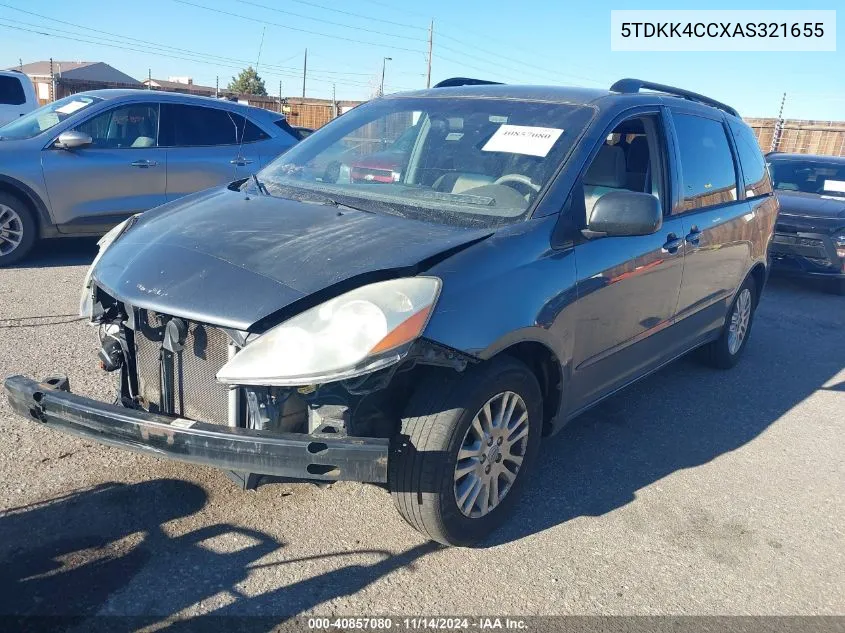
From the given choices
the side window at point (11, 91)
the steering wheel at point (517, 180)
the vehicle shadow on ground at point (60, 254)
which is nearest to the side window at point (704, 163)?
the steering wheel at point (517, 180)

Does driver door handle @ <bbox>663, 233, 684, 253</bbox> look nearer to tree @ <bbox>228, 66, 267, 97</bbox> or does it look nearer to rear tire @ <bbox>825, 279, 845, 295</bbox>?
rear tire @ <bbox>825, 279, 845, 295</bbox>

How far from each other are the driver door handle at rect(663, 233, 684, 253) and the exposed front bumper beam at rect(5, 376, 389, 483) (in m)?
2.21

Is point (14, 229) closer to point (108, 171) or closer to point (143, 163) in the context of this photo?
point (108, 171)

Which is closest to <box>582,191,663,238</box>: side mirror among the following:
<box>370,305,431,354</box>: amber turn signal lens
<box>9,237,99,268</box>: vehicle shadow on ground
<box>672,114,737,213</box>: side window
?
<box>672,114,737,213</box>: side window

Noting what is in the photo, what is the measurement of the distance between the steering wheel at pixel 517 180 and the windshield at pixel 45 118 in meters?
5.52

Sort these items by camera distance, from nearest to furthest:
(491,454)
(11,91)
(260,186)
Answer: (491,454) → (260,186) → (11,91)

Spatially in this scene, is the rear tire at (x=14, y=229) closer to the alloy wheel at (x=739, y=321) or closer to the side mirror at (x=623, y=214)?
the side mirror at (x=623, y=214)

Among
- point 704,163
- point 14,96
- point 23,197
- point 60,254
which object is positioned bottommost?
point 60,254

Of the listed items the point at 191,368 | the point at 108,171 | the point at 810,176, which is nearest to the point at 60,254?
the point at 108,171

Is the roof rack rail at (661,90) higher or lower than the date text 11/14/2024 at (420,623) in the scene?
higher

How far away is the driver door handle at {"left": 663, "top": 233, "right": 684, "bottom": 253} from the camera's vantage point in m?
3.83

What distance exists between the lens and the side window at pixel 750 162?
508 centimetres

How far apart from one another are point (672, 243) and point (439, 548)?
2135mm

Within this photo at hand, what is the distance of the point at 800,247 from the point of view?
838 centimetres
